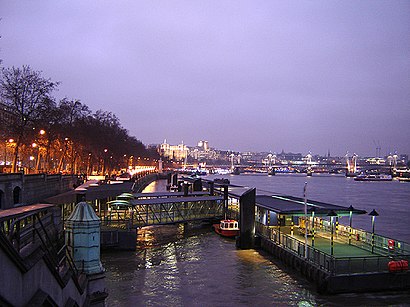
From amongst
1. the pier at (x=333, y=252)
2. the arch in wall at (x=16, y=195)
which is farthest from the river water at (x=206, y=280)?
the arch in wall at (x=16, y=195)

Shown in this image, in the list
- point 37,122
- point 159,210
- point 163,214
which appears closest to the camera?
point 163,214

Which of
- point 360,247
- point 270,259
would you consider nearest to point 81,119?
point 270,259

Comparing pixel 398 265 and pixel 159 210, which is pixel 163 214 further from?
pixel 398 265

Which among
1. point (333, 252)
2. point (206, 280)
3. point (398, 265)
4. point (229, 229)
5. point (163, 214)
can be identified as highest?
point (163, 214)

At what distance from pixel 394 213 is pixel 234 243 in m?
43.7

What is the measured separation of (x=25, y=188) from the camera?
120 feet

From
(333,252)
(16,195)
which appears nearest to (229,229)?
(333,252)

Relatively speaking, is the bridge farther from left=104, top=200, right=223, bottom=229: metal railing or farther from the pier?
the pier

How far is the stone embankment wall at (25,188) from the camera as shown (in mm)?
31922

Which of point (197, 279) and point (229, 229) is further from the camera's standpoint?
point (229, 229)

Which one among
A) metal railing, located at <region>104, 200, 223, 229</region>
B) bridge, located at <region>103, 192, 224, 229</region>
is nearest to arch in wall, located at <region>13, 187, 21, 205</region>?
bridge, located at <region>103, 192, 224, 229</region>

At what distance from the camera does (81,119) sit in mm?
74812

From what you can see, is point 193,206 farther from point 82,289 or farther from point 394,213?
point 394,213

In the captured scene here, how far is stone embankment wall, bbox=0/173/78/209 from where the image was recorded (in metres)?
31.9
